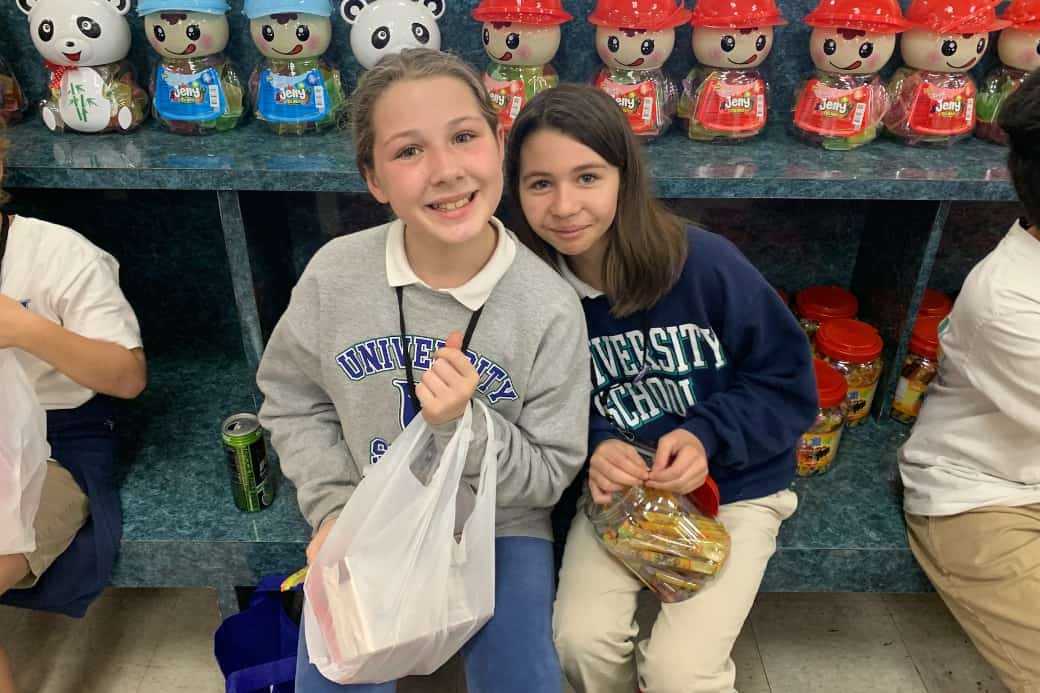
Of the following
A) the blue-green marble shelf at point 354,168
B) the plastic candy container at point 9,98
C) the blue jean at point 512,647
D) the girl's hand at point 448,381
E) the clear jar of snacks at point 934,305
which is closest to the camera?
the girl's hand at point 448,381

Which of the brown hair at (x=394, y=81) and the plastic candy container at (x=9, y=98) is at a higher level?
the brown hair at (x=394, y=81)

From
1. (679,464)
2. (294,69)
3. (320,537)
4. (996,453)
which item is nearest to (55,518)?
(320,537)

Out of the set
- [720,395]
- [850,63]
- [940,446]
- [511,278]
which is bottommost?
[940,446]

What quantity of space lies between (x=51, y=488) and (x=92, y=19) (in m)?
→ 0.75

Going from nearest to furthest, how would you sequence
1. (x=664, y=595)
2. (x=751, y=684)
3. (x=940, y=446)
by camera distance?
(x=664, y=595) < (x=940, y=446) < (x=751, y=684)

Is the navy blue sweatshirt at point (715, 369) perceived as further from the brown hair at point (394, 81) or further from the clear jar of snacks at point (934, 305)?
the clear jar of snacks at point (934, 305)

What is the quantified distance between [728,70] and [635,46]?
182 mm

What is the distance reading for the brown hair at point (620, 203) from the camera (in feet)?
3.68

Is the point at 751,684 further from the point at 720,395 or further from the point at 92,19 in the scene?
the point at 92,19

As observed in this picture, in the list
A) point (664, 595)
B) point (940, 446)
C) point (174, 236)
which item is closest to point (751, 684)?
point (664, 595)

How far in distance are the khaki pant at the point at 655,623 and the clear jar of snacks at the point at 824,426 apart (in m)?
0.26

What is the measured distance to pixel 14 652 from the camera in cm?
151

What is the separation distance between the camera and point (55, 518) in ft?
4.19

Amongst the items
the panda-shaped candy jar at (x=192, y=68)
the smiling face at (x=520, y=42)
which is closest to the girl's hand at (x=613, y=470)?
the smiling face at (x=520, y=42)
